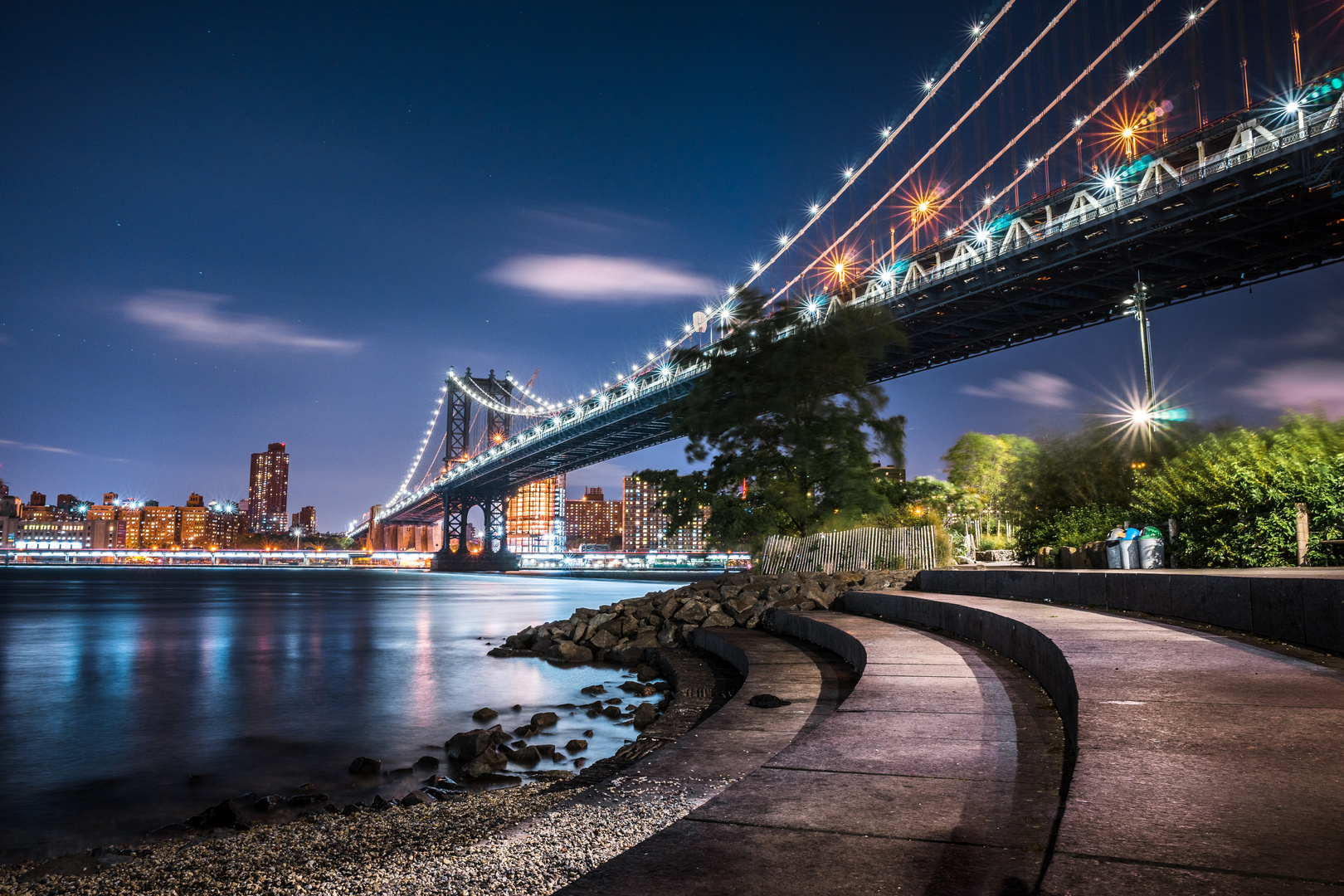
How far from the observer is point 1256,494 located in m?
11.1

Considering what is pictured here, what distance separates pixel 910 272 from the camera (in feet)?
146

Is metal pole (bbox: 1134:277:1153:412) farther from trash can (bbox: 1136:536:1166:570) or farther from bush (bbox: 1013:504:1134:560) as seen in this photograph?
trash can (bbox: 1136:536:1166:570)

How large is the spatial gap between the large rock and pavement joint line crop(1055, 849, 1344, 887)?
6750mm

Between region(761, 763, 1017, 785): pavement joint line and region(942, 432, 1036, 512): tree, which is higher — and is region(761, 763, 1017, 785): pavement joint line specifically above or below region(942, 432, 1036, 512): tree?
below

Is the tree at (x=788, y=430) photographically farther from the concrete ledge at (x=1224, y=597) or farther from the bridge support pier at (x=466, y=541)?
the bridge support pier at (x=466, y=541)

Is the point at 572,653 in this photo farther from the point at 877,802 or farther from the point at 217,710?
the point at 877,802

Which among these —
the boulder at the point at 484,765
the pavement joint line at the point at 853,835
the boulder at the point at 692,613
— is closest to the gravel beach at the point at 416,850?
the pavement joint line at the point at 853,835

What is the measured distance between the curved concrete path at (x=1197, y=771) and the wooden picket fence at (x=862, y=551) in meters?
11.8

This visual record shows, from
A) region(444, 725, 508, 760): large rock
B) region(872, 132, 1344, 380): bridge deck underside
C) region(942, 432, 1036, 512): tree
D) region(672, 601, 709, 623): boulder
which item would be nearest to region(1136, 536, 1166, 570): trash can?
region(672, 601, 709, 623): boulder

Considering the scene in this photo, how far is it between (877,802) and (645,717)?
6467mm

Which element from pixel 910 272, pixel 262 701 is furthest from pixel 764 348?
pixel 910 272

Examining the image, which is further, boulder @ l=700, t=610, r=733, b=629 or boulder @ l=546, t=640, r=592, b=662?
boulder @ l=546, t=640, r=592, b=662

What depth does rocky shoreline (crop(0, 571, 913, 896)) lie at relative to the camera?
3.13 meters

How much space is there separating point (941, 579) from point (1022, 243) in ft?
97.5
